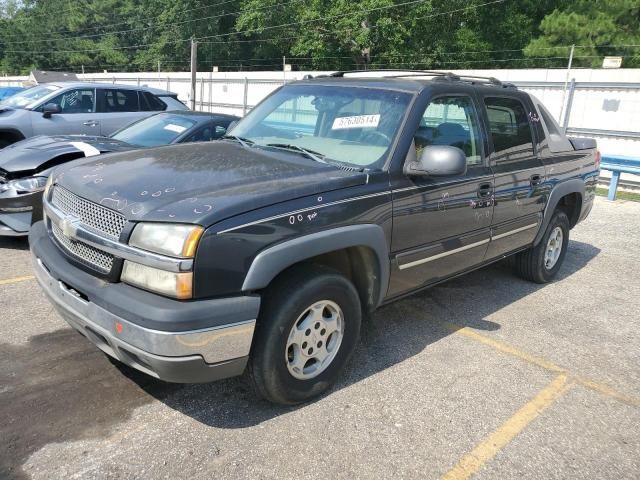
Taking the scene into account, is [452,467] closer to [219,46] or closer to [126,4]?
[219,46]

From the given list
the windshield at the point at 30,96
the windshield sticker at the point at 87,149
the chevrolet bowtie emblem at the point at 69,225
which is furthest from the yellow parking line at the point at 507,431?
the windshield at the point at 30,96

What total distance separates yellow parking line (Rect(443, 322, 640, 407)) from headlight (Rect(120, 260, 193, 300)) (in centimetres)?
259

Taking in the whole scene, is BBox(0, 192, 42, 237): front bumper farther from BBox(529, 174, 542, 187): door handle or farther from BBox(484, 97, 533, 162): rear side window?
BBox(529, 174, 542, 187): door handle

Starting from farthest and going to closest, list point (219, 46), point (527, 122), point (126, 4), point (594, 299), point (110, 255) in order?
point (126, 4)
point (219, 46)
point (594, 299)
point (527, 122)
point (110, 255)

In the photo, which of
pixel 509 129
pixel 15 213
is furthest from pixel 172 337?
pixel 15 213

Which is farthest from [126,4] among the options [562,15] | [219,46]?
[562,15]

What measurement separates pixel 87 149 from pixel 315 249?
3771mm

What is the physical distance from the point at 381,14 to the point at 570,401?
120 feet

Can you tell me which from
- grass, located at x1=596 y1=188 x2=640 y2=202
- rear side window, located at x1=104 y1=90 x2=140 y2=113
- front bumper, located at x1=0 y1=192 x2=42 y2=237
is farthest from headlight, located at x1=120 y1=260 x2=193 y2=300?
grass, located at x1=596 y1=188 x2=640 y2=202

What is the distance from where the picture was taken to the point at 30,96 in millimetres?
9359

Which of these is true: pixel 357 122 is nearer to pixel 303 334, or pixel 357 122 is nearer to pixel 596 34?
pixel 303 334

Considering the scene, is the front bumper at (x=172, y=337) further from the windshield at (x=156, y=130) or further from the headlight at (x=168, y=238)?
the windshield at (x=156, y=130)

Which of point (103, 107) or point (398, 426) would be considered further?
point (103, 107)

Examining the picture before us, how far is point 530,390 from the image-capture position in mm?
3580
